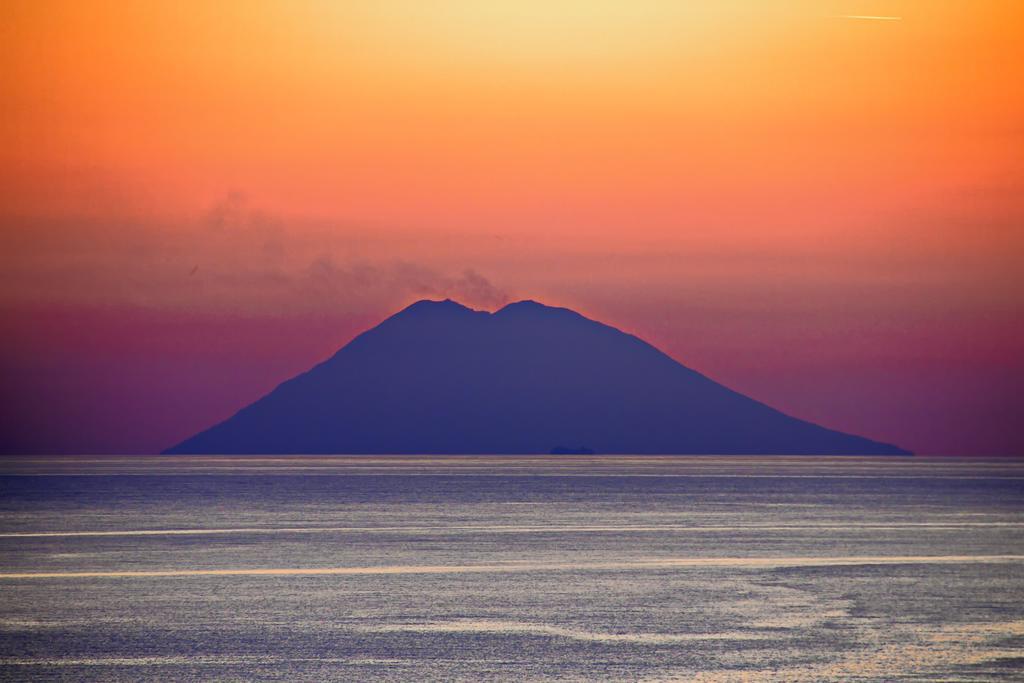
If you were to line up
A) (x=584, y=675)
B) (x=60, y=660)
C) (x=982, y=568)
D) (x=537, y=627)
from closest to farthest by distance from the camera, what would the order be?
(x=584, y=675)
(x=60, y=660)
(x=537, y=627)
(x=982, y=568)

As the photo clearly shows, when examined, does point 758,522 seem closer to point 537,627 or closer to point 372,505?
point 372,505

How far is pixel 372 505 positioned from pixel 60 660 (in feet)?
114

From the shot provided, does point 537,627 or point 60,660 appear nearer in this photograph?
point 60,660

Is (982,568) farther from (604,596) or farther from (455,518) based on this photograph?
(455,518)

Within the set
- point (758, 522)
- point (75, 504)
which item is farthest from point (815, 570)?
point (75, 504)

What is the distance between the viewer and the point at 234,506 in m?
47.1

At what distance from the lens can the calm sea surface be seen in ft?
41.3

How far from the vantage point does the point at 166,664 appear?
1256 centimetres

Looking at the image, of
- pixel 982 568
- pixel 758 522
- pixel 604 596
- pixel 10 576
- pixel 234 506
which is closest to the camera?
pixel 604 596

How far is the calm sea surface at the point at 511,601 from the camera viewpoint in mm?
12586

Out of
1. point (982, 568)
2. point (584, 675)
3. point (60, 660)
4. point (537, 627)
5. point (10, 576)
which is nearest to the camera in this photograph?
point (584, 675)

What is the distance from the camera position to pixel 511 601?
677 inches

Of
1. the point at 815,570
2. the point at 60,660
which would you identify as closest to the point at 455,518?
the point at 815,570

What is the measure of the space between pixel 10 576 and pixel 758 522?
68.4ft
